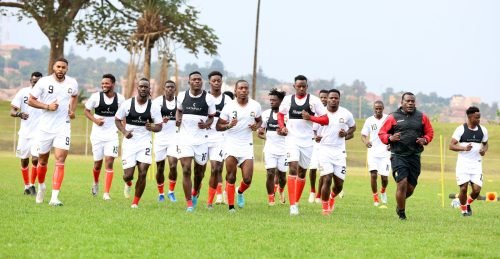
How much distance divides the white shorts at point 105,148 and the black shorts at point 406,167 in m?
6.30

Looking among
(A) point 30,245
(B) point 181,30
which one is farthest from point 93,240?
(B) point 181,30

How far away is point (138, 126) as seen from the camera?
20312 millimetres

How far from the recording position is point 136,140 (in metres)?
20.1

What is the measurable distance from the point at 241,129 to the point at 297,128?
112 cm

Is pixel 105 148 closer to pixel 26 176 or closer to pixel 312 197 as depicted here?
pixel 26 176

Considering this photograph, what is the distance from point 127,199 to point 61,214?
19.1ft

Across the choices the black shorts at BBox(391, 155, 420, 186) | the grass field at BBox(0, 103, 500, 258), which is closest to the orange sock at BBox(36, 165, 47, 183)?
the grass field at BBox(0, 103, 500, 258)

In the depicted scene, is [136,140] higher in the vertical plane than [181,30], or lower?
lower

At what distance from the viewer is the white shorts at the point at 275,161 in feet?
72.2

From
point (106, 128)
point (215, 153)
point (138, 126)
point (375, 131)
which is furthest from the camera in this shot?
point (375, 131)

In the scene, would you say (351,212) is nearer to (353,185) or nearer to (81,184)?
(81,184)

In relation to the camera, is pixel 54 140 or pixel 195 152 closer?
pixel 54 140

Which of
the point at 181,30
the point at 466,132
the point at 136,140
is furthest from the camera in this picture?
the point at 181,30

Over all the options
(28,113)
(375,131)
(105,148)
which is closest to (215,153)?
(105,148)
